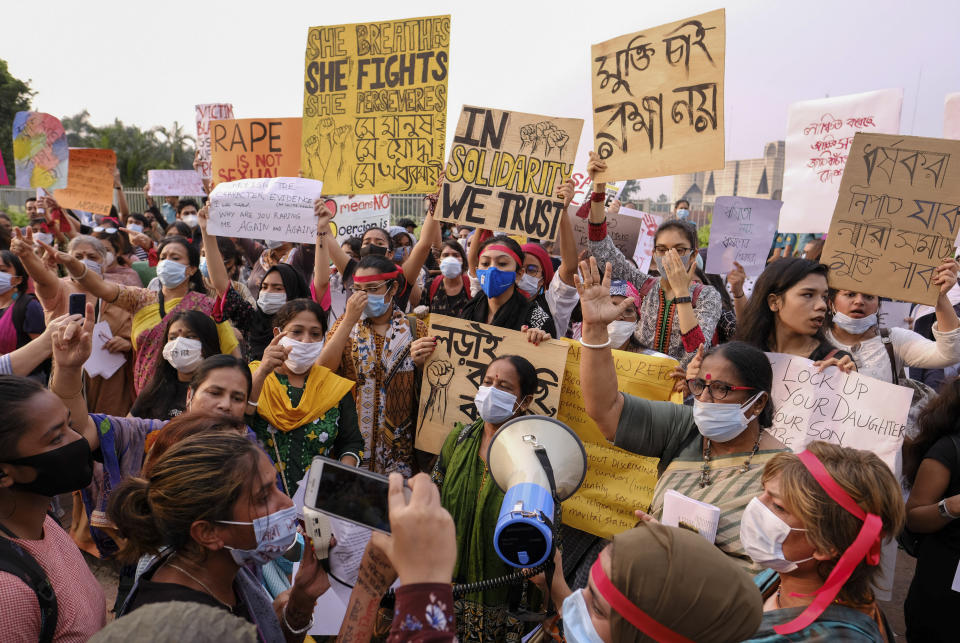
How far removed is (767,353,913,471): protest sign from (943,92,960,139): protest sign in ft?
10.4

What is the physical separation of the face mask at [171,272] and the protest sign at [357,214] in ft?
10.0

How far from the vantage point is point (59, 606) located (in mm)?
1790

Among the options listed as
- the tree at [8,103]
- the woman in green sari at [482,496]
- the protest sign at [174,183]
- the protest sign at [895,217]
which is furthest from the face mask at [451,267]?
the tree at [8,103]

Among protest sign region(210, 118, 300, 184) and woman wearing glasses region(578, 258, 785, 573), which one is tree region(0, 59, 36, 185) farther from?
woman wearing glasses region(578, 258, 785, 573)

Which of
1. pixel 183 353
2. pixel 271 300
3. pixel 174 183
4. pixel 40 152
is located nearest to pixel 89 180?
pixel 40 152

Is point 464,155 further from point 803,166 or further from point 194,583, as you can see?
point 194,583

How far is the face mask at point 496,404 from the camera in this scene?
315 centimetres

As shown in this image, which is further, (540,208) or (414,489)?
(540,208)

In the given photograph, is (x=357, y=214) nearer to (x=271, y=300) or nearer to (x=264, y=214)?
(x=264, y=214)

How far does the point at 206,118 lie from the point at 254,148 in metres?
2.83

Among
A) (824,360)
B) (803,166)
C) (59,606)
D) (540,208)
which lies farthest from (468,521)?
(803,166)

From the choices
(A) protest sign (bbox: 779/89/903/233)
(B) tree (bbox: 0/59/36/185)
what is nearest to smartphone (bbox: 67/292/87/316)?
(A) protest sign (bbox: 779/89/903/233)

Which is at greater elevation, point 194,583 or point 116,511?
point 116,511

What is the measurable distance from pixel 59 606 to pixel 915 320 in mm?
6465
